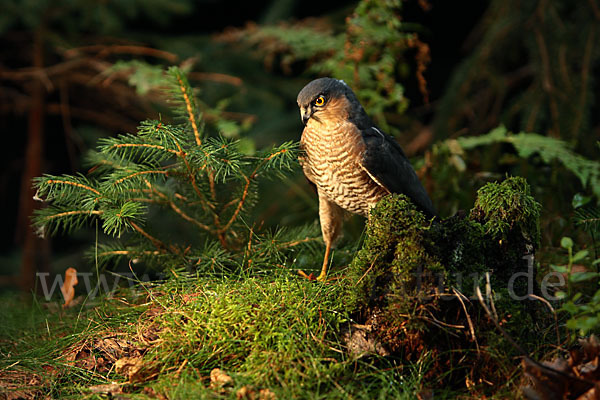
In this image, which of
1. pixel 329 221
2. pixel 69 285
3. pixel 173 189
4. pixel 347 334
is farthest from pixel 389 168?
pixel 69 285

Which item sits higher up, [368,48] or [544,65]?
[368,48]

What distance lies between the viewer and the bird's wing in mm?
2623

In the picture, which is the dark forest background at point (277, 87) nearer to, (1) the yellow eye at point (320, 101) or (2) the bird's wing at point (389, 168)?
(1) the yellow eye at point (320, 101)

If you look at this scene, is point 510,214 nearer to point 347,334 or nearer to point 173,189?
point 347,334

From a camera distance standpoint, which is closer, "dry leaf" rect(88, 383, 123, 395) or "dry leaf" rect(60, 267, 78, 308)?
"dry leaf" rect(88, 383, 123, 395)

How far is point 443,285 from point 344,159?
3.01ft

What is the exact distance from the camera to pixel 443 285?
1.92 metres

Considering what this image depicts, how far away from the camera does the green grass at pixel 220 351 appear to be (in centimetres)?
177

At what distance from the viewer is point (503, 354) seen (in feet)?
6.05

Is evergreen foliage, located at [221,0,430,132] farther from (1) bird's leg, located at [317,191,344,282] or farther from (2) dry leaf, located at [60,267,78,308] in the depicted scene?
(2) dry leaf, located at [60,267,78,308]

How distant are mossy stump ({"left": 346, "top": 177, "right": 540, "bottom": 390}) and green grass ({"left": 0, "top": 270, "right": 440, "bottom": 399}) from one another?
100 millimetres

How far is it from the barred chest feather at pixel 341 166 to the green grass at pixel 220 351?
1.83 ft

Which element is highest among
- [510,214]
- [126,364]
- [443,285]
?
[510,214]

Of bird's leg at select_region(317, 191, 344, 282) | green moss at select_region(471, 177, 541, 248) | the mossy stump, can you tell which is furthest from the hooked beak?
green moss at select_region(471, 177, 541, 248)
